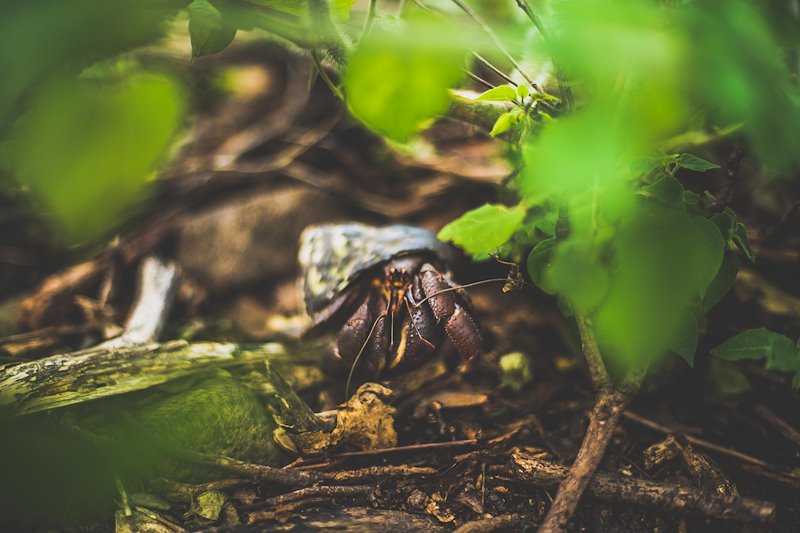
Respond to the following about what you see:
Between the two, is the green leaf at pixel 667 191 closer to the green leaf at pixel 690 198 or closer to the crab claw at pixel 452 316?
the green leaf at pixel 690 198

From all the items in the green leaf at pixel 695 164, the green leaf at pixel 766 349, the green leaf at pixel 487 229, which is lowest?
the green leaf at pixel 766 349

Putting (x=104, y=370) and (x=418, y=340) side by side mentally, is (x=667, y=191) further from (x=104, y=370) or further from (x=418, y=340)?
(x=104, y=370)

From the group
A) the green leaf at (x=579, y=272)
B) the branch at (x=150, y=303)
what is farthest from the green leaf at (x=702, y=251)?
the branch at (x=150, y=303)

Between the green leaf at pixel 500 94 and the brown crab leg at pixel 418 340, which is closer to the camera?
the green leaf at pixel 500 94

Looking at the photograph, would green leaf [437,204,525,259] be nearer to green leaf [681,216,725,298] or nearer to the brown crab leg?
green leaf [681,216,725,298]

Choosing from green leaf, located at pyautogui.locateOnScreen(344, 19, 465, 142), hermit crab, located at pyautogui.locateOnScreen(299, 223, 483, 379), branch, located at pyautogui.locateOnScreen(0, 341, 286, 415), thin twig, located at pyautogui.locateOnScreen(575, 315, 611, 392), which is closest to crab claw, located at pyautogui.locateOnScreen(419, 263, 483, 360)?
hermit crab, located at pyautogui.locateOnScreen(299, 223, 483, 379)

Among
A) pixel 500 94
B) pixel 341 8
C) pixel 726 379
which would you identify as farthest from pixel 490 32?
pixel 726 379

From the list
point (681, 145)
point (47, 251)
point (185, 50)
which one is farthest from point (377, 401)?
point (185, 50)
